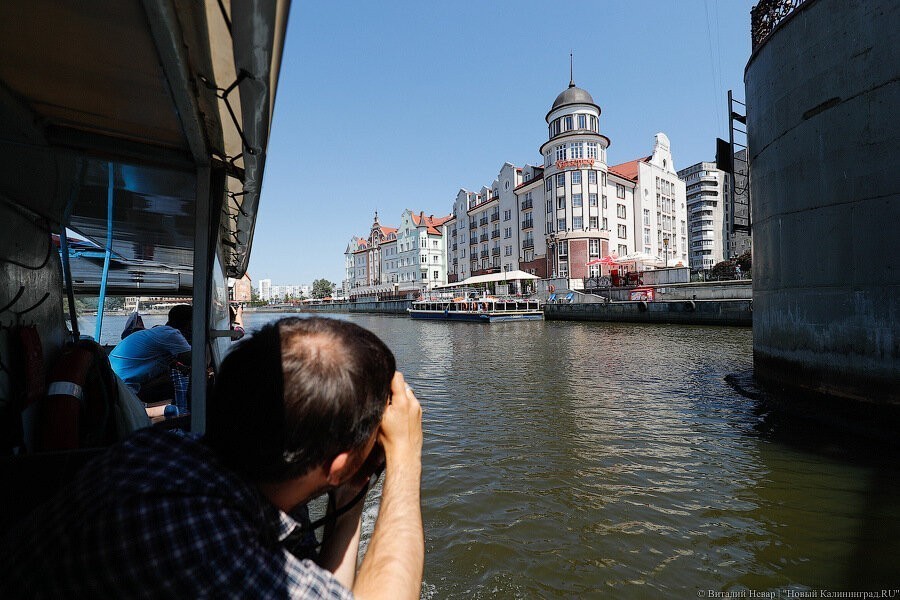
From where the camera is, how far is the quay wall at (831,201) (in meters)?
5.91

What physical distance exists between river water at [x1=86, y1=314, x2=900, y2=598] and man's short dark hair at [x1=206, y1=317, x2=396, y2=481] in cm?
112

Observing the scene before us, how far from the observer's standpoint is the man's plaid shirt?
75cm

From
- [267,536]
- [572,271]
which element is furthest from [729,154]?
[572,271]

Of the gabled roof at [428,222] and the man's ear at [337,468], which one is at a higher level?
the gabled roof at [428,222]

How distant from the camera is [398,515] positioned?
1.20 metres

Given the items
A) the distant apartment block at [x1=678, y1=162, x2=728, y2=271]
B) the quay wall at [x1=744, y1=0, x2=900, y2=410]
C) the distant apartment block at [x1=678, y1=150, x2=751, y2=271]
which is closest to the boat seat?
the quay wall at [x1=744, y1=0, x2=900, y2=410]

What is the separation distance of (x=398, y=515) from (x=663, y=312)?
97.6 ft

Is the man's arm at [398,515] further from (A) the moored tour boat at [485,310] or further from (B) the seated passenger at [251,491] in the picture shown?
(A) the moored tour boat at [485,310]

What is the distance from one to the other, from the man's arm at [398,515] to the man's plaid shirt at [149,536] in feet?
0.72

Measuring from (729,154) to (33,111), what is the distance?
12558mm

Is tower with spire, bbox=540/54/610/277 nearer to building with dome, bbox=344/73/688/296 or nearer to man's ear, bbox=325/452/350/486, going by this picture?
building with dome, bbox=344/73/688/296

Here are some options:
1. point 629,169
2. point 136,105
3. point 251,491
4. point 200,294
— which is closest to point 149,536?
point 251,491

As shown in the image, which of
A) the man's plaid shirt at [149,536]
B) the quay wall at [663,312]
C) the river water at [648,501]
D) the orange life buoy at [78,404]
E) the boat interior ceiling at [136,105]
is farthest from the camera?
the quay wall at [663,312]

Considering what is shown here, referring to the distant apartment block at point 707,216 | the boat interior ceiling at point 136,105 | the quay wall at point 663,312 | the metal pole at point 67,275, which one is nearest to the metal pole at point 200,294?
the boat interior ceiling at point 136,105
